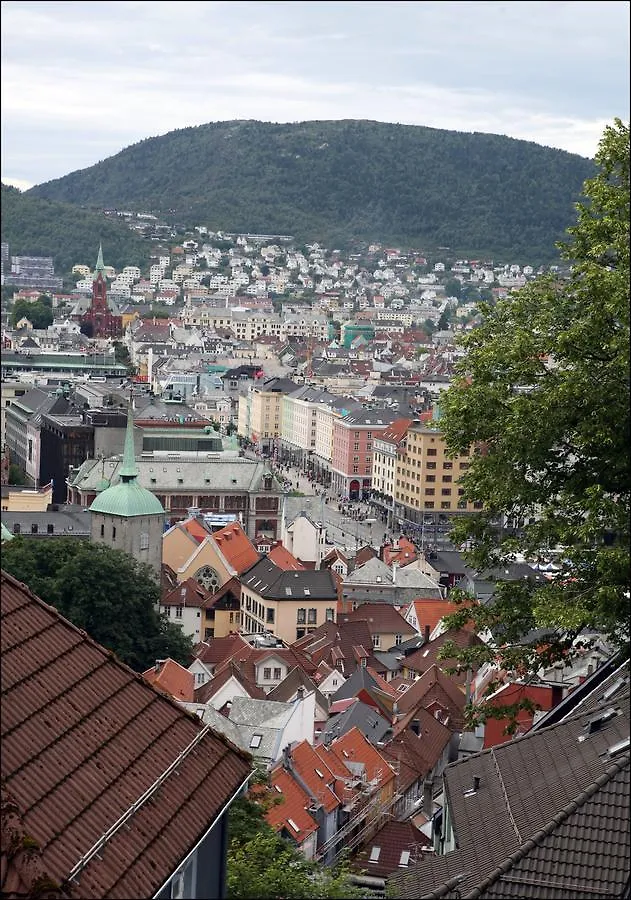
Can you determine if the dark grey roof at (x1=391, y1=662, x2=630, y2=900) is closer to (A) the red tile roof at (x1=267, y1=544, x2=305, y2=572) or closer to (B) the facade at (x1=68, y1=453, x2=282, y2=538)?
(A) the red tile roof at (x1=267, y1=544, x2=305, y2=572)

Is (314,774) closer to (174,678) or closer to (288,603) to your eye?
(174,678)

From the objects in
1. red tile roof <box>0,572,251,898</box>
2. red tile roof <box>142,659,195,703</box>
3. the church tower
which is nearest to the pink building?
the church tower

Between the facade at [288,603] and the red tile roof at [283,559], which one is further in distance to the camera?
the red tile roof at [283,559]

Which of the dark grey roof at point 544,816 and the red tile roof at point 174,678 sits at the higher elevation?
the dark grey roof at point 544,816

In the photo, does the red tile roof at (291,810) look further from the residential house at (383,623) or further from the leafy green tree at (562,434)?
the residential house at (383,623)

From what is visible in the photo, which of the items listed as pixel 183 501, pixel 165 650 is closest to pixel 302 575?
pixel 165 650

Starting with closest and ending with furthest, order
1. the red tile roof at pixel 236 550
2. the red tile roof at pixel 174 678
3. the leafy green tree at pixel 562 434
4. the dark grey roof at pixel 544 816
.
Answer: the dark grey roof at pixel 544 816
the leafy green tree at pixel 562 434
the red tile roof at pixel 174 678
the red tile roof at pixel 236 550

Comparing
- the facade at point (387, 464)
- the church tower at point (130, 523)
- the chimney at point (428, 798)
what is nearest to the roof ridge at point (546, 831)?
the chimney at point (428, 798)
